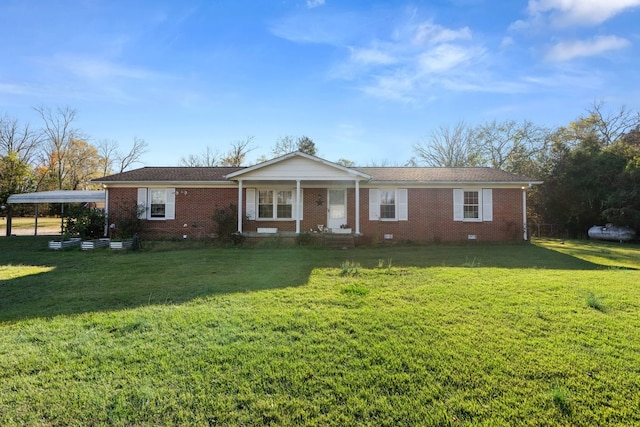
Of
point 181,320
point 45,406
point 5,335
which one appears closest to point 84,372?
point 45,406

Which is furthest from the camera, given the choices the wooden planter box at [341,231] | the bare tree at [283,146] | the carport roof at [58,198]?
the bare tree at [283,146]

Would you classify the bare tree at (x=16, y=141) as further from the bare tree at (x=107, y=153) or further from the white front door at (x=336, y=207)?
the white front door at (x=336, y=207)

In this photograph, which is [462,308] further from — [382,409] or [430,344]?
[382,409]

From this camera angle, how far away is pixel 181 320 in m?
4.50

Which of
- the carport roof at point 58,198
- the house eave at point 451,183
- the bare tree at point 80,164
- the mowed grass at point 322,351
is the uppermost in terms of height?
the bare tree at point 80,164

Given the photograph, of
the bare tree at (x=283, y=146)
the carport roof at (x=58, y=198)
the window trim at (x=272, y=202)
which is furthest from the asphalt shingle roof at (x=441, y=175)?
the bare tree at (x=283, y=146)

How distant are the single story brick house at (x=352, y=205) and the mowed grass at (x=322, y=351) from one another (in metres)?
8.77

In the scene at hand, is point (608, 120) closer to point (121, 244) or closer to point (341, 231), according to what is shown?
point (341, 231)

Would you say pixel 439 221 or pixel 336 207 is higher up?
pixel 336 207

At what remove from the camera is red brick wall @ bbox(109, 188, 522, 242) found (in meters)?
Result: 15.7

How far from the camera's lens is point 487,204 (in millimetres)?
15734

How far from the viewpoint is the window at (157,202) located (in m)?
15.9

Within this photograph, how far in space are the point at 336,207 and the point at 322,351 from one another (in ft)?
41.6

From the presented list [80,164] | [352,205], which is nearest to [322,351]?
[352,205]
